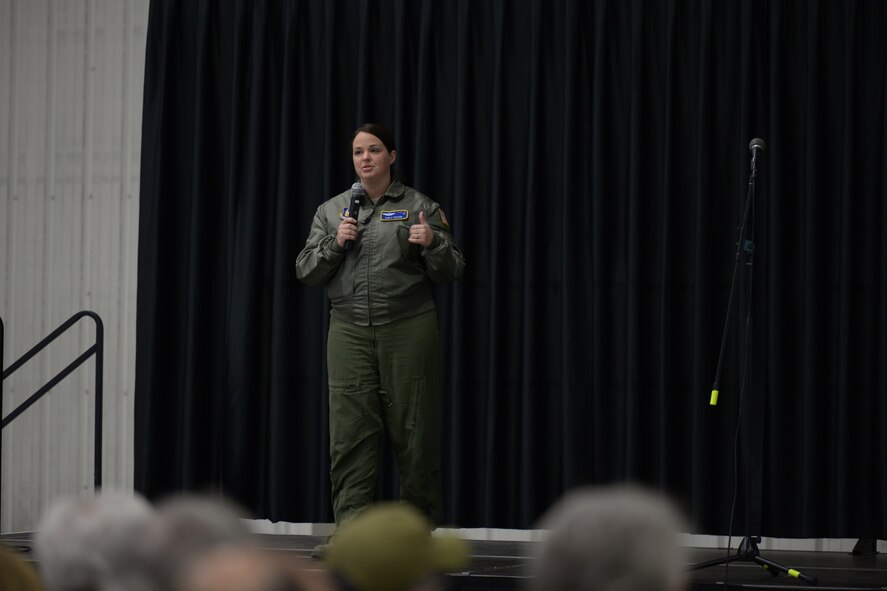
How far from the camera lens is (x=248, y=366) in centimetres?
529

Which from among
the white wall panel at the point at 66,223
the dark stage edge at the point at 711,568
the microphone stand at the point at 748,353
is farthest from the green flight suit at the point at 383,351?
the white wall panel at the point at 66,223

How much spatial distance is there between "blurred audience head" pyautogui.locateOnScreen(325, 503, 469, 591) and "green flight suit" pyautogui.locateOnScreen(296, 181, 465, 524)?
2998mm

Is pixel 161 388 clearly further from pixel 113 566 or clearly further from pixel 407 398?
pixel 113 566

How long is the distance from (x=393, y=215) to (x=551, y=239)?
41.5 inches

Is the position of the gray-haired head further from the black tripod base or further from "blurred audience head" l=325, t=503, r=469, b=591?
the black tripod base

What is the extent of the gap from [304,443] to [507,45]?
79.8 inches

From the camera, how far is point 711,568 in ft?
14.0

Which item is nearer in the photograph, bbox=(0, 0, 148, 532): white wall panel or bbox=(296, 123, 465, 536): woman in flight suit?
bbox=(296, 123, 465, 536): woman in flight suit

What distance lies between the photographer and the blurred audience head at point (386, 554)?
3.99 feet

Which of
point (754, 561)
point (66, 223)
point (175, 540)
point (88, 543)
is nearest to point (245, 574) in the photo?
point (175, 540)

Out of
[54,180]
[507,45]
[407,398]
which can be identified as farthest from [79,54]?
[407,398]

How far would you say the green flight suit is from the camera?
427 cm

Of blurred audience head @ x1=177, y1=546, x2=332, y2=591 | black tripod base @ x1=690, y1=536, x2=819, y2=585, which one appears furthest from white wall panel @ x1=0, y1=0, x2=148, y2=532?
blurred audience head @ x1=177, y1=546, x2=332, y2=591

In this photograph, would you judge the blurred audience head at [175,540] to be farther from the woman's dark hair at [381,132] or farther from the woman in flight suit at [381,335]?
the woman's dark hair at [381,132]
